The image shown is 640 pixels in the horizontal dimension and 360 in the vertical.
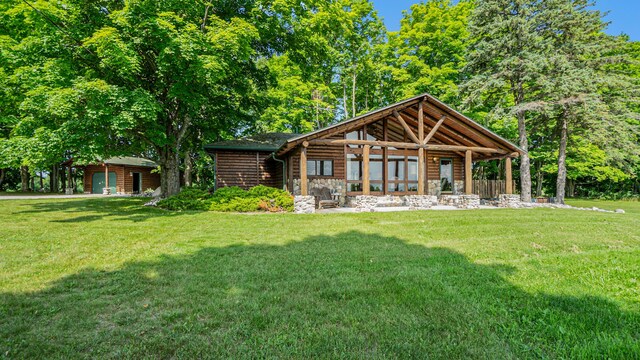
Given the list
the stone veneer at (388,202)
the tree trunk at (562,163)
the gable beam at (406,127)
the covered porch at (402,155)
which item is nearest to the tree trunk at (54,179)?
the covered porch at (402,155)

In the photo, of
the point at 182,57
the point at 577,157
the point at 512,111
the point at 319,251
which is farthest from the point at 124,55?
the point at 577,157

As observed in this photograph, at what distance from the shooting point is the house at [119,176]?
27.5 metres

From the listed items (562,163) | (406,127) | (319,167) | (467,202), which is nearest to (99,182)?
(319,167)

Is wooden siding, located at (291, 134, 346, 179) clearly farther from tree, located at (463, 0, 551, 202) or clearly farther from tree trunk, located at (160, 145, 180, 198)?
tree, located at (463, 0, 551, 202)

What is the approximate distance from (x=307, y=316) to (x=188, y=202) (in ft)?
35.1

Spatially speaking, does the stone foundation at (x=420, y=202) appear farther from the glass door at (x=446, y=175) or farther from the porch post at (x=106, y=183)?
the porch post at (x=106, y=183)

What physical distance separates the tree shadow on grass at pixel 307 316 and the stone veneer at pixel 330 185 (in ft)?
34.7

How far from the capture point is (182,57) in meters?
9.92

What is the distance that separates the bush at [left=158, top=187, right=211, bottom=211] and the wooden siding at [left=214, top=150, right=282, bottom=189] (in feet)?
9.59

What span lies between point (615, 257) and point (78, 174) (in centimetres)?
4671

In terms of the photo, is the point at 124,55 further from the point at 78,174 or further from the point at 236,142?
the point at 78,174

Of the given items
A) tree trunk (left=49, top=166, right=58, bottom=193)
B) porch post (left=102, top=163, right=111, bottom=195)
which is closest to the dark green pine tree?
porch post (left=102, top=163, right=111, bottom=195)

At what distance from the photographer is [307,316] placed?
2824 millimetres

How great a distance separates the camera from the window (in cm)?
1536
